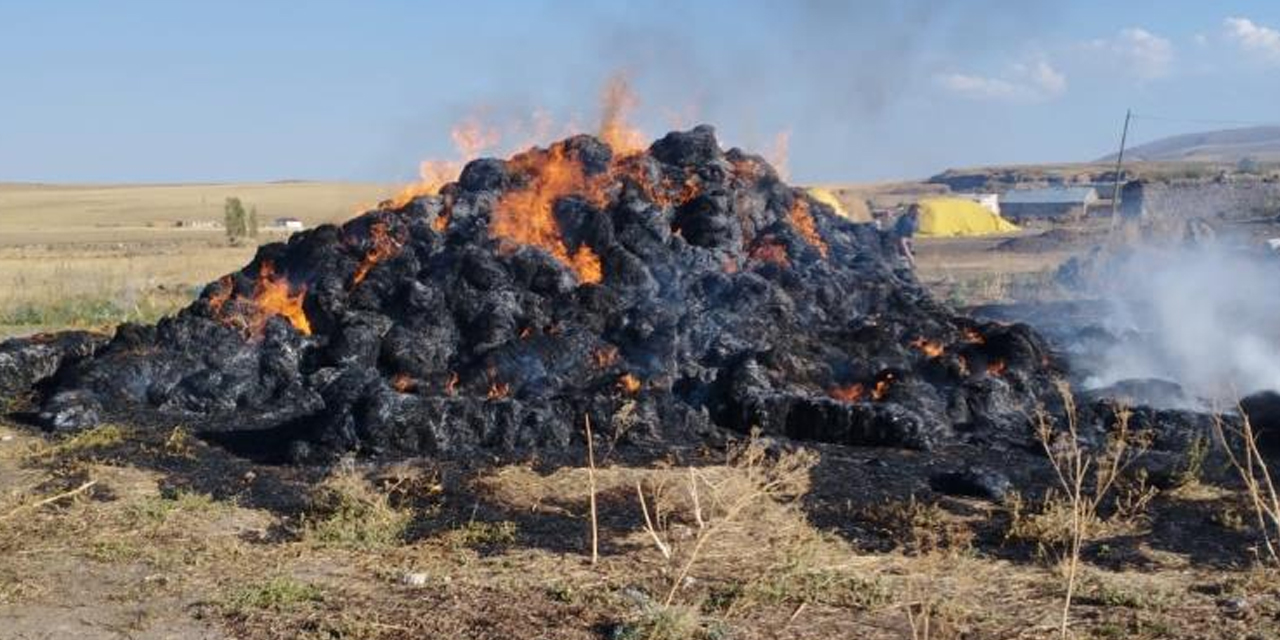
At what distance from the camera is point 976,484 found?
9.43 metres

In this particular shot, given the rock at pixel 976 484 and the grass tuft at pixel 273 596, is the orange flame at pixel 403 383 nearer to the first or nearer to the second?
the grass tuft at pixel 273 596

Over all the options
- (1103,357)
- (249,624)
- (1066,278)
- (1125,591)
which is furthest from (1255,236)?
(249,624)

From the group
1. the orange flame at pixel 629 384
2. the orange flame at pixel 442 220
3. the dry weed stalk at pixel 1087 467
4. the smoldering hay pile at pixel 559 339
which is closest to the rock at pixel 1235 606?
the dry weed stalk at pixel 1087 467

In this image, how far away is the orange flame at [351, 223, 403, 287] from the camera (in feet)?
48.3

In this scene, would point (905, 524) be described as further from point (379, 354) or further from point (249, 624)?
point (379, 354)

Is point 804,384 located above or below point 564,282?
below

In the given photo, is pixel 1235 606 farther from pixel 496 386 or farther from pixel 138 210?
pixel 138 210

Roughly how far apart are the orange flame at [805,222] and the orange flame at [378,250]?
5215mm

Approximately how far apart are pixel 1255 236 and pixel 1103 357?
21.1m

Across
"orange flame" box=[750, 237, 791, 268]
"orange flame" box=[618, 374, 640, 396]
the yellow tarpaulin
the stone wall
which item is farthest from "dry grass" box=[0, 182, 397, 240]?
"orange flame" box=[618, 374, 640, 396]

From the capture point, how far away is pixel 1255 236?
33.1 meters

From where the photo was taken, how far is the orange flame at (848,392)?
12.5 meters

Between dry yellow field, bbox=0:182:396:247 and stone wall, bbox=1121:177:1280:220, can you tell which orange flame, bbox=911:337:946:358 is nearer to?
stone wall, bbox=1121:177:1280:220

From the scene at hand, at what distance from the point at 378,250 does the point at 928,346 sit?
641 cm
